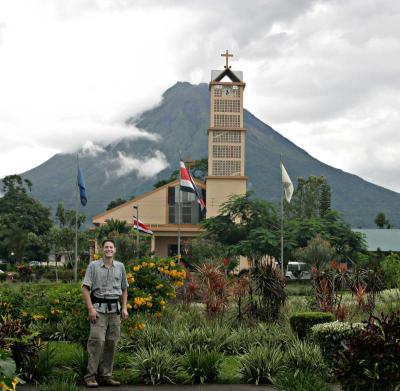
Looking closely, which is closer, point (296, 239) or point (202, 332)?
point (202, 332)

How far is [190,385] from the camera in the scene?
916cm

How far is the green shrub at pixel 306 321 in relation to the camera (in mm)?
11219

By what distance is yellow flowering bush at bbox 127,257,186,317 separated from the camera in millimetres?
12430

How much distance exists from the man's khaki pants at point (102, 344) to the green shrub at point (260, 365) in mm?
1886

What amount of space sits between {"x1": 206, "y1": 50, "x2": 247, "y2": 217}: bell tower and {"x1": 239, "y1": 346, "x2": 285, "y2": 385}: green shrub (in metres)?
51.1

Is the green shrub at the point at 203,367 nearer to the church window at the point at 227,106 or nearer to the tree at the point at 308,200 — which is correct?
the church window at the point at 227,106

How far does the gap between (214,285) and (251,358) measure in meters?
5.88

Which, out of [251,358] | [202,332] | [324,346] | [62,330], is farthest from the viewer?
[62,330]

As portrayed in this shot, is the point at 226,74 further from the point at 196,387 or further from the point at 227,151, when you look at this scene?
the point at 196,387

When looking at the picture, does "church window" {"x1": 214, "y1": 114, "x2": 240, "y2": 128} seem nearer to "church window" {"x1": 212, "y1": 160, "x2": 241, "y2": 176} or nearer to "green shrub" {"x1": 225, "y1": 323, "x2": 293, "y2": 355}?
"church window" {"x1": 212, "y1": 160, "x2": 241, "y2": 176}

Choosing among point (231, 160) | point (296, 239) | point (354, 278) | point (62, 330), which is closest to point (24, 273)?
point (296, 239)

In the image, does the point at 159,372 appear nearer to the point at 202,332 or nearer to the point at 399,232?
the point at 202,332

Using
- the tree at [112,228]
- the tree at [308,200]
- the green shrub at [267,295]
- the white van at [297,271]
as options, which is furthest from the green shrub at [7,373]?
the tree at [308,200]

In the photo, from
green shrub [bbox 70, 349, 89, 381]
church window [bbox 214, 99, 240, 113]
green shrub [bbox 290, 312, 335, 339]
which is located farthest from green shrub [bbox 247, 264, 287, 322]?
church window [bbox 214, 99, 240, 113]
